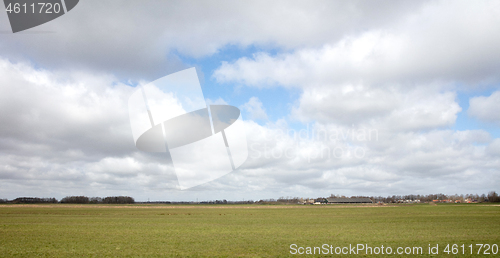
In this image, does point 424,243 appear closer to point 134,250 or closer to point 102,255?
point 134,250

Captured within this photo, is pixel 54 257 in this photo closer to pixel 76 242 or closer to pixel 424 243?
pixel 76 242

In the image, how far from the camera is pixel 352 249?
2016cm

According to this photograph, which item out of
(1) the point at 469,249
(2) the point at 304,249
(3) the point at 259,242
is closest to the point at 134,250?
(3) the point at 259,242

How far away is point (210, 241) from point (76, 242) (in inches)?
425

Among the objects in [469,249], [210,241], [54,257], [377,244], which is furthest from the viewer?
[210,241]

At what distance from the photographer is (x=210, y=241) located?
23766 mm

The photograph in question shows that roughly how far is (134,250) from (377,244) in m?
18.2

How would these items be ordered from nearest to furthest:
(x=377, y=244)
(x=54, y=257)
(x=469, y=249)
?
(x=54, y=257), (x=469, y=249), (x=377, y=244)

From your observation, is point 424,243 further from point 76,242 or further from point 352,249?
point 76,242

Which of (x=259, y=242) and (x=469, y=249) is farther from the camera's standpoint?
(x=259, y=242)

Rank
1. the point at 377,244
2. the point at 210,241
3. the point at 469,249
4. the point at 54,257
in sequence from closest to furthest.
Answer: the point at 54,257 → the point at 469,249 → the point at 377,244 → the point at 210,241

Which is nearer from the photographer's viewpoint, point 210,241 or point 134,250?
point 134,250

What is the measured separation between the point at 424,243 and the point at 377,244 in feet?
12.2

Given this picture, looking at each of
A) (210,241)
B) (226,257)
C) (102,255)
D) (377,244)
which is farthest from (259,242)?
(102,255)
